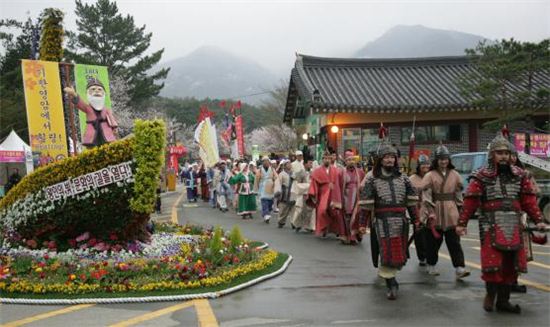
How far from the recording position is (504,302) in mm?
5582

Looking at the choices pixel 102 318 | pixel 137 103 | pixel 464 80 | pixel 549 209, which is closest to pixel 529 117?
pixel 464 80

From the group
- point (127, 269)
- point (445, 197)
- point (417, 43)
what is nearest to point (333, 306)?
point (445, 197)

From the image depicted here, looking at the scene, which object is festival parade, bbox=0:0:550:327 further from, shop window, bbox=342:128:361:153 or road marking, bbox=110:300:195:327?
shop window, bbox=342:128:361:153

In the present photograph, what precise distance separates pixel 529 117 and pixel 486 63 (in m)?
2.81

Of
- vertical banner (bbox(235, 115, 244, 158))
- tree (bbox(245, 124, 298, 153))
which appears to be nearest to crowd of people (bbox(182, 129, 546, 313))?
vertical banner (bbox(235, 115, 244, 158))

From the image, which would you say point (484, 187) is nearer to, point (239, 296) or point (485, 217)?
point (485, 217)

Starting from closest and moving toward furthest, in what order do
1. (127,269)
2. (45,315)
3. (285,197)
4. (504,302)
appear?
(504,302) → (45,315) → (127,269) → (285,197)

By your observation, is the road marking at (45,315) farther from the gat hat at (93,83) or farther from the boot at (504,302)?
the gat hat at (93,83)

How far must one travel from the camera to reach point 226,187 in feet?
64.9

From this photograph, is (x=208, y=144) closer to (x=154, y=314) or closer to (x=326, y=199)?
(x=326, y=199)

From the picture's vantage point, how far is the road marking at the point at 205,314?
536 centimetres

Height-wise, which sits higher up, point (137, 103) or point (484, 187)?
point (137, 103)

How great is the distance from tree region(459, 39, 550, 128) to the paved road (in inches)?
409

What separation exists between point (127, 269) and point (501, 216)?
454 centimetres
